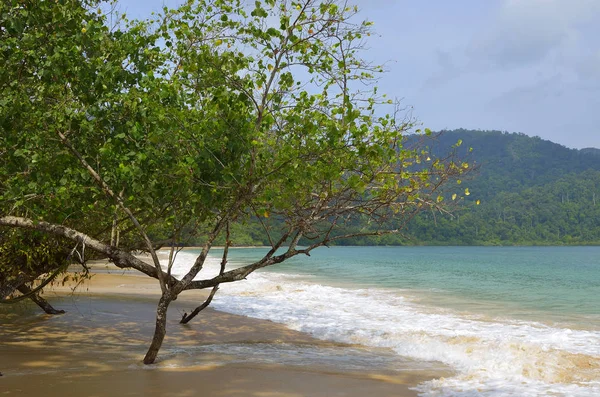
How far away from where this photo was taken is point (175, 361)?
860 centimetres

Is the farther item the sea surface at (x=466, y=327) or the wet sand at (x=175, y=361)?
→ the sea surface at (x=466, y=327)

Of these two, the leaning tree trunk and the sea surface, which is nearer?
the leaning tree trunk

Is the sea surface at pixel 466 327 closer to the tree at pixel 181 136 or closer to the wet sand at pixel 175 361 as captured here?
the wet sand at pixel 175 361

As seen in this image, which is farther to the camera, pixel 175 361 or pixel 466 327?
pixel 466 327

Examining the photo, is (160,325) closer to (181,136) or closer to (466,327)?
(181,136)

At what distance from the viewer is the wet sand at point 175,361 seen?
281 inches

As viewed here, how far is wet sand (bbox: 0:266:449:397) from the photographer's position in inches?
281

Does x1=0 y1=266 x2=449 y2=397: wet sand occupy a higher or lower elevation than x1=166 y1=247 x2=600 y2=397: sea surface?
higher

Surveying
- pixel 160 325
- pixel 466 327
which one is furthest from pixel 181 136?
pixel 466 327

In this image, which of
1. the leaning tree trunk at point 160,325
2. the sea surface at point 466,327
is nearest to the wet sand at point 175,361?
the leaning tree trunk at point 160,325

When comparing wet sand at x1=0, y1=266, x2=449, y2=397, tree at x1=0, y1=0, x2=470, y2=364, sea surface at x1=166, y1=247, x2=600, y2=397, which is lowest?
sea surface at x1=166, y1=247, x2=600, y2=397

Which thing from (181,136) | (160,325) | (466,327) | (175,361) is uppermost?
(181,136)

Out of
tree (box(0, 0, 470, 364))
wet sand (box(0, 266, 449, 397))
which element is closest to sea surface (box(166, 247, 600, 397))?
wet sand (box(0, 266, 449, 397))

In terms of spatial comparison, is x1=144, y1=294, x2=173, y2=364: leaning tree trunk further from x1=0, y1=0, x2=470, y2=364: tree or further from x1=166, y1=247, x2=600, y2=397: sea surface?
x1=166, y1=247, x2=600, y2=397: sea surface
